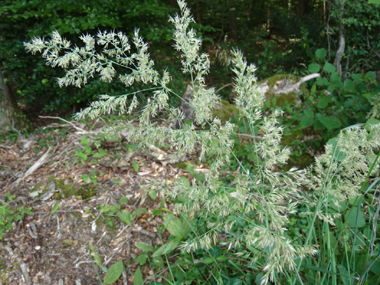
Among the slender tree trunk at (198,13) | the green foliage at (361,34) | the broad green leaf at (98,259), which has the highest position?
the slender tree trunk at (198,13)

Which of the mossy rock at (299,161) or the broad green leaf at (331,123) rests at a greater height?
the broad green leaf at (331,123)

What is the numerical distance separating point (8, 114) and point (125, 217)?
305 centimetres

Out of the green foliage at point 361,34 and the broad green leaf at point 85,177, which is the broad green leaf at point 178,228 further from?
the green foliage at point 361,34

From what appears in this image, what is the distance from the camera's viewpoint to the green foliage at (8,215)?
2.60 metres

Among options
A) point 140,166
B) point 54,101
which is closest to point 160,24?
point 54,101

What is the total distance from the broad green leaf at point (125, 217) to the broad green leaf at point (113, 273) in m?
0.41

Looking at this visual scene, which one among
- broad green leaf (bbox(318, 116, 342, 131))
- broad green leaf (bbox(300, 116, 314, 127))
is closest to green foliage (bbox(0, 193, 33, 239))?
broad green leaf (bbox(300, 116, 314, 127))

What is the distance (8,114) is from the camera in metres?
4.17

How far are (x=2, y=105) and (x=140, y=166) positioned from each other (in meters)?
2.66

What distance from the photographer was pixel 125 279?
2.12 metres

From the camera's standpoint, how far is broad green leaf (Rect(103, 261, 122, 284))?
79.0 inches

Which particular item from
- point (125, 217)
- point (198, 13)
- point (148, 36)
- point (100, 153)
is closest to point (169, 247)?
point (125, 217)

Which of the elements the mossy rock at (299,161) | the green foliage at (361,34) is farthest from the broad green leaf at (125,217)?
the green foliage at (361,34)

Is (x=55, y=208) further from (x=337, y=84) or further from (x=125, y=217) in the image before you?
(x=337, y=84)
